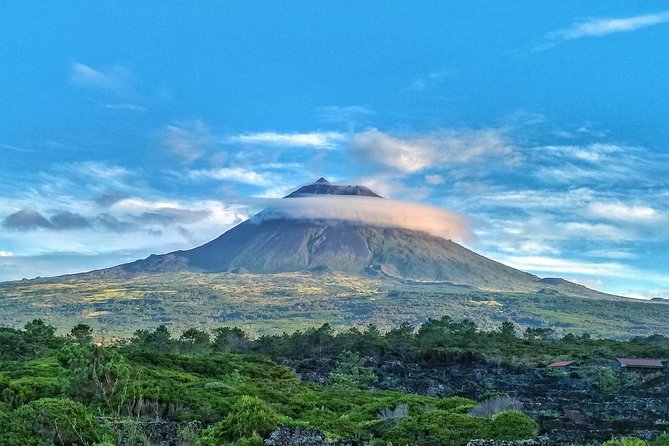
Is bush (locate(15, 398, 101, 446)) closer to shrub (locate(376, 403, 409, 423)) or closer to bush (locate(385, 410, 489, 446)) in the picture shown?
bush (locate(385, 410, 489, 446))

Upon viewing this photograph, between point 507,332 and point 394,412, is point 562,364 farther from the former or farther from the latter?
point 394,412

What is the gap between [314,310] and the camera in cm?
17825

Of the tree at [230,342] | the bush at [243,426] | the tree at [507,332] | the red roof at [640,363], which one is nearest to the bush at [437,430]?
the bush at [243,426]

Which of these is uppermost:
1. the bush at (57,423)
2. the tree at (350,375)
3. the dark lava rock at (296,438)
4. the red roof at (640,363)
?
the bush at (57,423)

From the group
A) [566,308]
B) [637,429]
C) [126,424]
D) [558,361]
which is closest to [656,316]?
[566,308]

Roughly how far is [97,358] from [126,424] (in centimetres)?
146

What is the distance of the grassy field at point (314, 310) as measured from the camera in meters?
155

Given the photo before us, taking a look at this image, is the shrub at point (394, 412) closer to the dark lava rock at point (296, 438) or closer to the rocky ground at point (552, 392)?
the dark lava rock at point (296, 438)

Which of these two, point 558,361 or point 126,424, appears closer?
point 126,424

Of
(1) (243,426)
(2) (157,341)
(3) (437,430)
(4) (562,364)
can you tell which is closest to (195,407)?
(1) (243,426)

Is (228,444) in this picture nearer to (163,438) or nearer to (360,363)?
(163,438)

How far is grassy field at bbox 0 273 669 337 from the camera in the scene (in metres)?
155

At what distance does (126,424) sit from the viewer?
13.3 m

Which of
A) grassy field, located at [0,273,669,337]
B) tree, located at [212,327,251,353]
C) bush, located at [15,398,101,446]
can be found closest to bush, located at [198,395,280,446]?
bush, located at [15,398,101,446]
